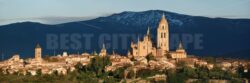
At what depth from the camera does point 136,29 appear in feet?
355

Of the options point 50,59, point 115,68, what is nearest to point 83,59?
point 50,59

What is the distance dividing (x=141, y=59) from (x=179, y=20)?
58.0 metres

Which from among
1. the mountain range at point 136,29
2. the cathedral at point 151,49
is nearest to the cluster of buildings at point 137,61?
the cathedral at point 151,49

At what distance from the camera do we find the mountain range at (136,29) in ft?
328

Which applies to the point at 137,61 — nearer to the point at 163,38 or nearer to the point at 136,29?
the point at 163,38

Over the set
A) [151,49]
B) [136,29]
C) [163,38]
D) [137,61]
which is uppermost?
[163,38]

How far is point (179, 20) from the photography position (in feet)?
372

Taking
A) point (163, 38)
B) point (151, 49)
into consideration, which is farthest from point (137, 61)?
point (163, 38)

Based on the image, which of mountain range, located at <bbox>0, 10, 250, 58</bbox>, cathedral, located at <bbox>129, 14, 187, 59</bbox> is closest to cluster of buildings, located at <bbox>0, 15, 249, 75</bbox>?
cathedral, located at <bbox>129, 14, 187, 59</bbox>

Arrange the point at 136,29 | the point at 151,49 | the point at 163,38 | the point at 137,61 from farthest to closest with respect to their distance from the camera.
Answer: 1. the point at 136,29
2. the point at 163,38
3. the point at 151,49
4. the point at 137,61

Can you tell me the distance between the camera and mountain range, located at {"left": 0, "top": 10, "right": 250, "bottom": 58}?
328 feet

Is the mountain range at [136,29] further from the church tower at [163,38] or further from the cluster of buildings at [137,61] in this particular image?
the cluster of buildings at [137,61]

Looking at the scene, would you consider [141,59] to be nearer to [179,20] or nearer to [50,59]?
[50,59]

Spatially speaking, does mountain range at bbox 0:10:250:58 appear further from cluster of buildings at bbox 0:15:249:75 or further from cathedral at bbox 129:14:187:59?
cathedral at bbox 129:14:187:59
